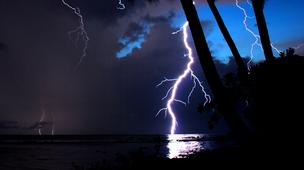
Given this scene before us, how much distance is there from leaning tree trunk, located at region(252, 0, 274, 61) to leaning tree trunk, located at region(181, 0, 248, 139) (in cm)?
286

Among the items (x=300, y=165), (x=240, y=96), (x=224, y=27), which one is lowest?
(x=300, y=165)

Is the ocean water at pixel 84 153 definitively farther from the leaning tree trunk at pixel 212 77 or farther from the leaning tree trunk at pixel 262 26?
the leaning tree trunk at pixel 212 77

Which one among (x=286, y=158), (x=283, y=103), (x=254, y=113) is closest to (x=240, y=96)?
(x=254, y=113)

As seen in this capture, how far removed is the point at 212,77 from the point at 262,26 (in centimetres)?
376

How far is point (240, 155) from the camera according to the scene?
9266mm

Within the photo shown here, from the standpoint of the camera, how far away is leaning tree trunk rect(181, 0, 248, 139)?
8.91 m

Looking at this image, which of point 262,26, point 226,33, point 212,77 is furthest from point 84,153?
point 212,77

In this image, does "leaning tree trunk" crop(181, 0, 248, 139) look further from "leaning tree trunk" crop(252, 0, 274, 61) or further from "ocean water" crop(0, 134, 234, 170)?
"ocean water" crop(0, 134, 234, 170)

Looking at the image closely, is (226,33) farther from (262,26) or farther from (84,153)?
(84,153)

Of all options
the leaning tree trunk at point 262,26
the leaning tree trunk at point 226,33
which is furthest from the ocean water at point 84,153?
the leaning tree trunk at point 262,26

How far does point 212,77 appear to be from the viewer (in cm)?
888

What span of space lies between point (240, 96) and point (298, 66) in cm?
168

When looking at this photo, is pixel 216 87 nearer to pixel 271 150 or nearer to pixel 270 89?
pixel 270 89

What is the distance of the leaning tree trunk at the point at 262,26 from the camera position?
37.0 feet
